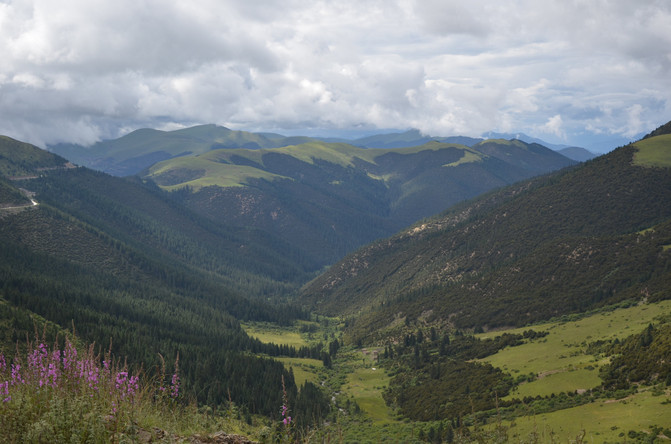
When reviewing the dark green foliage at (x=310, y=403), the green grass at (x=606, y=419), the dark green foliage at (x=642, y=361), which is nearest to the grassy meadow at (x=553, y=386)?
the green grass at (x=606, y=419)

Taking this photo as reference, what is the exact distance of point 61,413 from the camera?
14.8m

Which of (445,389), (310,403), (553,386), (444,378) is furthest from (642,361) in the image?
(310,403)

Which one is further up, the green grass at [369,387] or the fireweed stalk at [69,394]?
the fireweed stalk at [69,394]

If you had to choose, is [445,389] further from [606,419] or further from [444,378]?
[606,419]

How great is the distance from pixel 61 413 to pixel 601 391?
255 ft

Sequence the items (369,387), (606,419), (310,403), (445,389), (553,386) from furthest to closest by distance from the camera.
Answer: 1. (369,387)
2. (445,389)
3. (310,403)
4. (553,386)
5. (606,419)

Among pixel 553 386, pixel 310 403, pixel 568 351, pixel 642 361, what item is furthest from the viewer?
pixel 568 351

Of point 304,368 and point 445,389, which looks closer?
point 445,389

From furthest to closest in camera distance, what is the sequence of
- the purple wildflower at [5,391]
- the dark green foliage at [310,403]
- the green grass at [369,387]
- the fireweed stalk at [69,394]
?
the green grass at [369,387] → the dark green foliage at [310,403] → the purple wildflower at [5,391] → the fireweed stalk at [69,394]

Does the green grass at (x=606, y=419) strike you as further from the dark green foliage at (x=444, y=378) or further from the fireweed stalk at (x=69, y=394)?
the fireweed stalk at (x=69, y=394)

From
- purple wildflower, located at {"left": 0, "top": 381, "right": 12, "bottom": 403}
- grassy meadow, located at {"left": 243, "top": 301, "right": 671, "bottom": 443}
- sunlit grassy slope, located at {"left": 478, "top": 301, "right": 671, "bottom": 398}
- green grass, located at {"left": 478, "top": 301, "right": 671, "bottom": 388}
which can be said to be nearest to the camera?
purple wildflower, located at {"left": 0, "top": 381, "right": 12, "bottom": 403}

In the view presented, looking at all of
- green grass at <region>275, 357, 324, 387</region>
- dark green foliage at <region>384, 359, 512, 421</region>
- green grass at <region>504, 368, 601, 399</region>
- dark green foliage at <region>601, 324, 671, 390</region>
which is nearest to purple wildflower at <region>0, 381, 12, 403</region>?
dark green foliage at <region>384, 359, 512, 421</region>

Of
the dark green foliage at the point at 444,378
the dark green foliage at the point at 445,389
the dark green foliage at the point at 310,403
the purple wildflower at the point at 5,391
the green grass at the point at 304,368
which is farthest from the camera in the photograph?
the green grass at the point at 304,368

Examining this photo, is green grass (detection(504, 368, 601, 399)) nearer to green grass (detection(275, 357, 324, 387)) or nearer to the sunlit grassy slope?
the sunlit grassy slope
